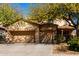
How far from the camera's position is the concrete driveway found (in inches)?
246

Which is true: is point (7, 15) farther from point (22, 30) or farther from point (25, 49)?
point (25, 49)

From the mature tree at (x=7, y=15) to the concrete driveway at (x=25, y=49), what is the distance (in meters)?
0.55

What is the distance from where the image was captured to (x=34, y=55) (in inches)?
245

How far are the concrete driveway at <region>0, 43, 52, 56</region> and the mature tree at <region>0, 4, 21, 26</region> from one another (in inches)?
21.7

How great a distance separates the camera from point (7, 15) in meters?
6.32

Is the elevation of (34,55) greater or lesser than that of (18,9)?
lesser

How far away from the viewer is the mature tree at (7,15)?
6301 millimetres

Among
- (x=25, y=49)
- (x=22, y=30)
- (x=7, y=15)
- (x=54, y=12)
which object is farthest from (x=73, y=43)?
(x=7, y=15)

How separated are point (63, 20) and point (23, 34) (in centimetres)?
98

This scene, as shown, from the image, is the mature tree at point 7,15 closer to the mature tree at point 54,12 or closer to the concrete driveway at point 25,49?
the mature tree at point 54,12

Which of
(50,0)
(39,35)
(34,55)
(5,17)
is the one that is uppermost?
(50,0)

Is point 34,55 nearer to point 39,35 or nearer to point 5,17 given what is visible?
point 39,35

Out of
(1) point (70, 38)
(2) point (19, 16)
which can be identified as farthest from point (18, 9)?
(1) point (70, 38)

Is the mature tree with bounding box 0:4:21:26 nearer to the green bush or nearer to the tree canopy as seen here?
the tree canopy
